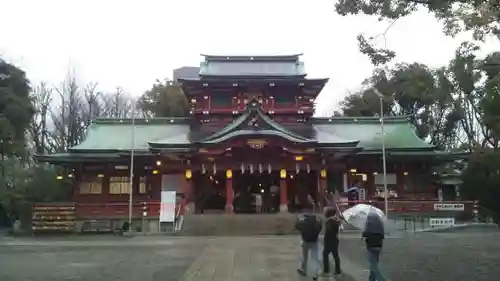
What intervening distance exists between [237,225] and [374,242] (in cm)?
1873

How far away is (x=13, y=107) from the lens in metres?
36.8

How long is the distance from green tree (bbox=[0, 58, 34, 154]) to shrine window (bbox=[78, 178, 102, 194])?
18.9 ft

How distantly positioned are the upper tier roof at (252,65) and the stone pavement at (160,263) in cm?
2269

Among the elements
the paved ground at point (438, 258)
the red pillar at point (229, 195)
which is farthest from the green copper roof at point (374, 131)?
the paved ground at point (438, 258)

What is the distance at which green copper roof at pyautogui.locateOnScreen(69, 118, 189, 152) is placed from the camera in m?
36.1

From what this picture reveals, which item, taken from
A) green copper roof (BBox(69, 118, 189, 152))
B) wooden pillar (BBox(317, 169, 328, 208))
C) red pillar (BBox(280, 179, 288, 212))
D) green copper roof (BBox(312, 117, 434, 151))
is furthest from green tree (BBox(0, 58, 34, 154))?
green copper roof (BBox(312, 117, 434, 151))

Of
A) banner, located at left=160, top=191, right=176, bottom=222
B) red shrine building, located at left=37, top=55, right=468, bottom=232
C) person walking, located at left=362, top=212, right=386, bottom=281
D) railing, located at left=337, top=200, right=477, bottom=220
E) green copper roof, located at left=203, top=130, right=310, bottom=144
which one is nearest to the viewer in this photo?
person walking, located at left=362, top=212, right=386, bottom=281

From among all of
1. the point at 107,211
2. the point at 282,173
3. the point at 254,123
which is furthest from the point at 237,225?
the point at 107,211

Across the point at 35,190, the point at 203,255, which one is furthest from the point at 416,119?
the point at 203,255

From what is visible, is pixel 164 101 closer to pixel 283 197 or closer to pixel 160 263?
pixel 283 197

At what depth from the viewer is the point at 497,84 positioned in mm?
16203

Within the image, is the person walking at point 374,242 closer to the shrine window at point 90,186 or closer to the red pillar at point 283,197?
the red pillar at point 283,197

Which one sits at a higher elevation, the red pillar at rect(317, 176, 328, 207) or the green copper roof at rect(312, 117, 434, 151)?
the green copper roof at rect(312, 117, 434, 151)

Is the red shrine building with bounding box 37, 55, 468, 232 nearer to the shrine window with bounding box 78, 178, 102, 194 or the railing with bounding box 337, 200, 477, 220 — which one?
the shrine window with bounding box 78, 178, 102, 194
